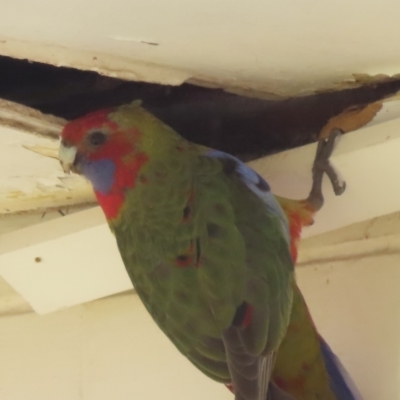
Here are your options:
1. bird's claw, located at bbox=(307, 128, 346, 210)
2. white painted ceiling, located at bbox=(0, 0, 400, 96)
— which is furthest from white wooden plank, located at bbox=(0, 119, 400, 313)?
white painted ceiling, located at bbox=(0, 0, 400, 96)

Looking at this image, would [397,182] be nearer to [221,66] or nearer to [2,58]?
[221,66]

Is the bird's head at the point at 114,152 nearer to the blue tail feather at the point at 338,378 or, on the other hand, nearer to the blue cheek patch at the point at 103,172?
the blue cheek patch at the point at 103,172

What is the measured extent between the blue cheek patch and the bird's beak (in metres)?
0.03

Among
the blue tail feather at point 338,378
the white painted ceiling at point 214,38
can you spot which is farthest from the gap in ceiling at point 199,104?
the blue tail feather at point 338,378

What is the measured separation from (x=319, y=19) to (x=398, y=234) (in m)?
0.41

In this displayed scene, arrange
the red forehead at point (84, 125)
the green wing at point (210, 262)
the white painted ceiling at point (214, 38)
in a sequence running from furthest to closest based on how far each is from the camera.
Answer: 1. the red forehead at point (84, 125)
2. the green wing at point (210, 262)
3. the white painted ceiling at point (214, 38)

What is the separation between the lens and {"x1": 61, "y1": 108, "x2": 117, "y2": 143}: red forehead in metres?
0.88

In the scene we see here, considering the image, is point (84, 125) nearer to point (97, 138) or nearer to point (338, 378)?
point (97, 138)

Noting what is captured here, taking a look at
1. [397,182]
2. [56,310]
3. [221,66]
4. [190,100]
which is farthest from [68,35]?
[56,310]

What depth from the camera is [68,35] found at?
2.39ft

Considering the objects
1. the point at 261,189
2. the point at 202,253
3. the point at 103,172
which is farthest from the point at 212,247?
the point at 103,172

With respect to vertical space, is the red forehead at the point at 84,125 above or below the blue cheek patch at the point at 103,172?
above

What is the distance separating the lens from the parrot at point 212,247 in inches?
30.8

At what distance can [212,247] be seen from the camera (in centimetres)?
83
